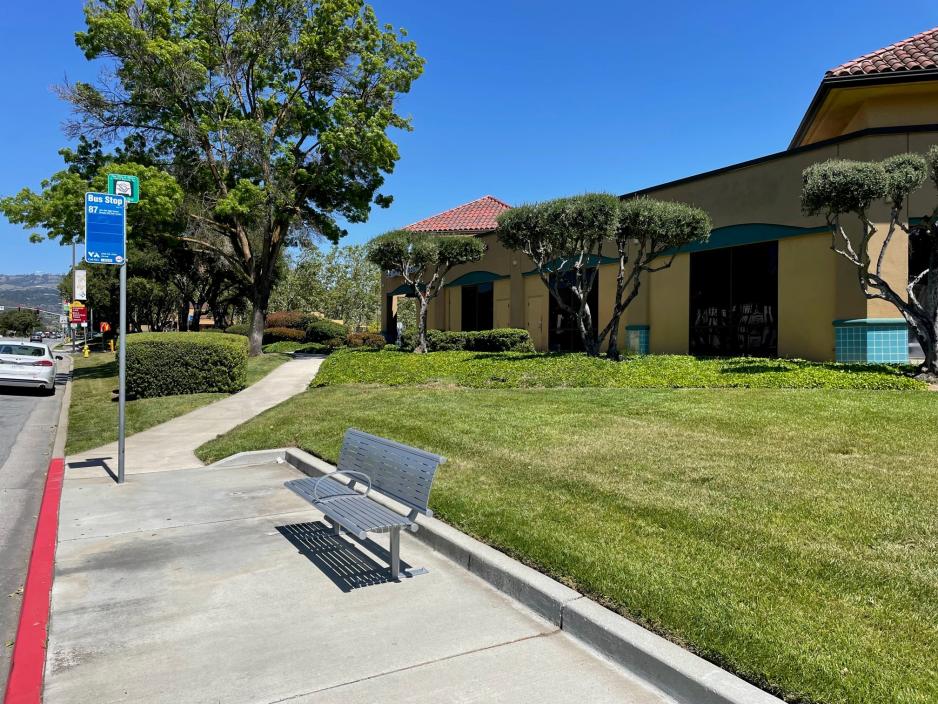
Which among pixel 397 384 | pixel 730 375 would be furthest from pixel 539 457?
pixel 397 384

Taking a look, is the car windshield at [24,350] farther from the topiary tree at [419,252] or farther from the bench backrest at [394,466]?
the bench backrest at [394,466]

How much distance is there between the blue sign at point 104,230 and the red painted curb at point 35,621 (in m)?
2.77

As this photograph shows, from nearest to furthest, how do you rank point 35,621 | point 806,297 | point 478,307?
point 35,621, point 806,297, point 478,307

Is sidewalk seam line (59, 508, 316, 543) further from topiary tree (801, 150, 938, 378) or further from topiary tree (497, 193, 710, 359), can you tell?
topiary tree (801, 150, 938, 378)

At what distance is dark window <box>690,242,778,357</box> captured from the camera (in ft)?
57.4

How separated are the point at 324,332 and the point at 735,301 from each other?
28195 mm

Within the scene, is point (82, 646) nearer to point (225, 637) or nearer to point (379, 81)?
point (225, 637)

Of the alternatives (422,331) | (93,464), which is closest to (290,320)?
(422,331)

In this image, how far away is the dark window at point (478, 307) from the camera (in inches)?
1103

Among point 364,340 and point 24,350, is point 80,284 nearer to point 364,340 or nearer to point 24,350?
point 24,350

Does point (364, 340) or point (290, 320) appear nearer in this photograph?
point (364, 340)

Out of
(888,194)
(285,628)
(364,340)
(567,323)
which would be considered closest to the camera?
(285,628)

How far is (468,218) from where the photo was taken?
30844mm

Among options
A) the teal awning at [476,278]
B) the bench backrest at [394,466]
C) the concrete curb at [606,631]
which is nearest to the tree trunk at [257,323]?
the teal awning at [476,278]
